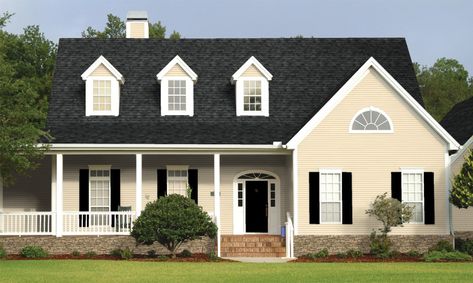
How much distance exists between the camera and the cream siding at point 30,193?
38312mm

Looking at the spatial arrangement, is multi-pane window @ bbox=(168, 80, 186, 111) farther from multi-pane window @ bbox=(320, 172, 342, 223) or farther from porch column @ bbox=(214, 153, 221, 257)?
multi-pane window @ bbox=(320, 172, 342, 223)

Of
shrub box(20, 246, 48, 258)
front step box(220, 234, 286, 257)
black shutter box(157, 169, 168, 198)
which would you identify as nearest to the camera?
shrub box(20, 246, 48, 258)

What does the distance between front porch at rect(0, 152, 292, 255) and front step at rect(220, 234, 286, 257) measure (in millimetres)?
566

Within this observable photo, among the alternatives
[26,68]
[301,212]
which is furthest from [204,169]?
[26,68]

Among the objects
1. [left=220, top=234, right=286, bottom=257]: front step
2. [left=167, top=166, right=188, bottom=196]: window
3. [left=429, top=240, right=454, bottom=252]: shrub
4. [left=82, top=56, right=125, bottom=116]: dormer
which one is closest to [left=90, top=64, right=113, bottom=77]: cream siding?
[left=82, top=56, right=125, bottom=116]: dormer

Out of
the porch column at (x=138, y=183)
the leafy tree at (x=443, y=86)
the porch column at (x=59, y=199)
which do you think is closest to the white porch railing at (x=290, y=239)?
the porch column at (x=138, y=183)

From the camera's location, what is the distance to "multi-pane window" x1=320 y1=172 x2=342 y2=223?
3484 centimetres

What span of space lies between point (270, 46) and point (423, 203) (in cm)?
994

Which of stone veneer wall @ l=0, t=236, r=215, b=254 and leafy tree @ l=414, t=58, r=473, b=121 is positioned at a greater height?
leafy tree @ l=414, t=58, r=473, b=121

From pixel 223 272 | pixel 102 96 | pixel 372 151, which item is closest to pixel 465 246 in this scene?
pixel 372 151

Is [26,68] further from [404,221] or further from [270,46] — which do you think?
[404,221]

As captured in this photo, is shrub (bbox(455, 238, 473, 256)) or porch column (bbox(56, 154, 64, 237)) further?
porch column (bbox(56, 154, 64, 237))

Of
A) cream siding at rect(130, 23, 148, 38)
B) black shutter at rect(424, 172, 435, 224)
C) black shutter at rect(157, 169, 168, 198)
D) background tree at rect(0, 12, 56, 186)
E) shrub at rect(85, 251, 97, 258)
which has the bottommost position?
shrub at rect(85, 251, 97, 258)

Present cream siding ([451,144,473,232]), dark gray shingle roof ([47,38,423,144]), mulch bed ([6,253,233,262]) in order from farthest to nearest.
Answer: cream siding ([451,144,473,232]) < dark gray shingle roof ([47,38,423,144]) < mulch bed ([6,253,233,262])
